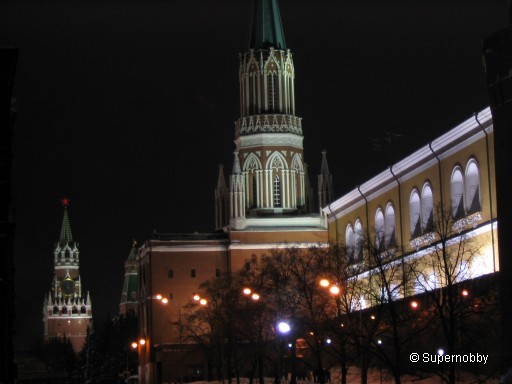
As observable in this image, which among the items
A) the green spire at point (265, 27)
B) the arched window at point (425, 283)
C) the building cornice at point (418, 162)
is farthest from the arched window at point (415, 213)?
the green spire at point (265, 27)

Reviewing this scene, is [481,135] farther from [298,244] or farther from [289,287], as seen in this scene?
[298,244]

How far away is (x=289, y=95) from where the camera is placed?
425 ft

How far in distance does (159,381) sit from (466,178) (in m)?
47.9

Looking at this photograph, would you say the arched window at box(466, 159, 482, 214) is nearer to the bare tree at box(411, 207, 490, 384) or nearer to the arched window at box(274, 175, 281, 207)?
the bare tree at box(411, 207, 490, 384)

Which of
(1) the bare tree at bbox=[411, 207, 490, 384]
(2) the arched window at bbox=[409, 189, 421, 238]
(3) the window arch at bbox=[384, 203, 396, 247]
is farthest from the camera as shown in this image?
(3) the window arch at bbox=[384, 203, 396, 247]

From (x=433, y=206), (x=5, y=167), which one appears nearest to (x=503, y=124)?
(x=5, y=167)

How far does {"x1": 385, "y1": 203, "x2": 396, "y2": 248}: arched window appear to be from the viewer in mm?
107463

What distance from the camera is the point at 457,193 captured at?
93.3 meters

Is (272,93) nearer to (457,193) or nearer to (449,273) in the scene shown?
(457,193)

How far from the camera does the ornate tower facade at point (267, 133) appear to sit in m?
129

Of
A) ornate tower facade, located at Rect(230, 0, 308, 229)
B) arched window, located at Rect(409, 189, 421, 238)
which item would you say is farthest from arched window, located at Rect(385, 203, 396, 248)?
ornate tower facade, located at Rect(230, 0, 308, 229)

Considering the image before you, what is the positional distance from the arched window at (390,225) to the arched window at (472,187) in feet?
55.2

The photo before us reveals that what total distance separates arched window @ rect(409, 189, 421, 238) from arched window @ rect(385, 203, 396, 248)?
444cm

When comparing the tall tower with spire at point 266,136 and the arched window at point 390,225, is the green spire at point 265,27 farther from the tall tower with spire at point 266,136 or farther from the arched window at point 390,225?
the arched window at point 390,225
